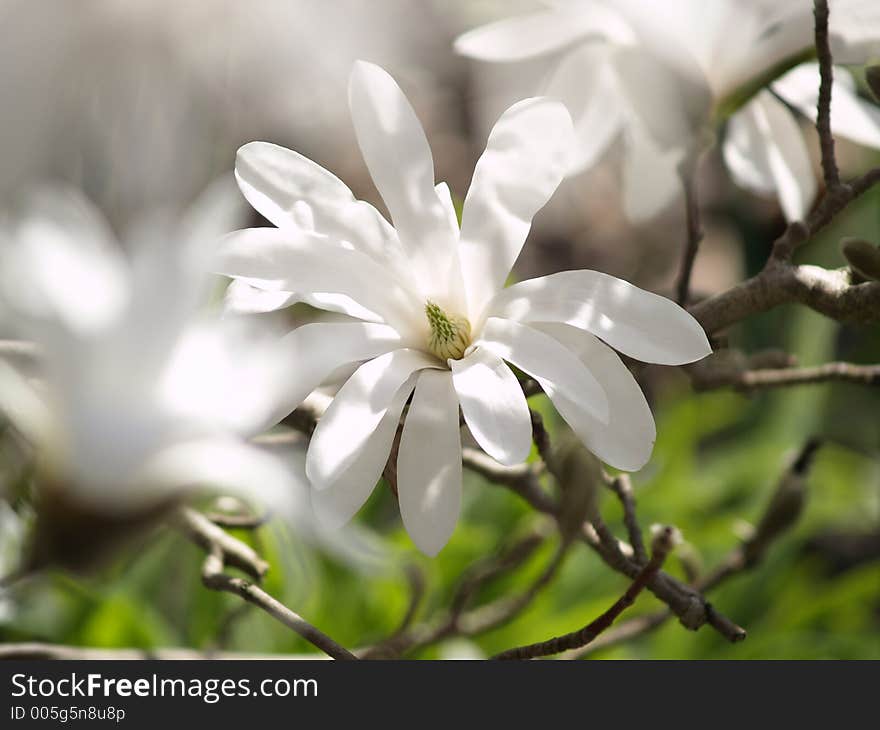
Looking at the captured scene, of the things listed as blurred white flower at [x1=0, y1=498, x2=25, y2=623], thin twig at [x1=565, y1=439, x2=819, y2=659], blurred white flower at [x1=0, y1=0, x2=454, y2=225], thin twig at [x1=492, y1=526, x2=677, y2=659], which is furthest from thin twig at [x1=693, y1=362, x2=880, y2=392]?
blurred white flower at [x1=0, y1=0, x2=454, y2=225]

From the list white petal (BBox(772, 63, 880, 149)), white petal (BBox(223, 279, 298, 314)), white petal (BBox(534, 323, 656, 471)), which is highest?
white petal (BBox(772, 63, 880, 149))

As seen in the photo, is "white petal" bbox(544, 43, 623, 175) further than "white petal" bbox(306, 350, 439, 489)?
Yes

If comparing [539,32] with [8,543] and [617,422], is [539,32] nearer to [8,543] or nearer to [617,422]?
[617,422]

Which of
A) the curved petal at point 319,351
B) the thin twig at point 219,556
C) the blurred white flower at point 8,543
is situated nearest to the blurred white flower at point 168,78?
the blurred white flower at point 8,543

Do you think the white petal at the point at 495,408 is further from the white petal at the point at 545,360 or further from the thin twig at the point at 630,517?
the thin twig at the point at 630,517

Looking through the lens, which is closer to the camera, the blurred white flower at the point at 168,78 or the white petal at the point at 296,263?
the white petal at the point at 296,263

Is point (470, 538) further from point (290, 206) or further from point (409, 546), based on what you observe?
point (290, 206)

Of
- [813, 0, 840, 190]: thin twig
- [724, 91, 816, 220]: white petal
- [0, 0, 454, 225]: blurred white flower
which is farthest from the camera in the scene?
[0, 0, 454, 225]: blurred white flower

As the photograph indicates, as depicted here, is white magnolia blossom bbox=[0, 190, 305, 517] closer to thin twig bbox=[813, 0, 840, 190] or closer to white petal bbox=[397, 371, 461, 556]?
white petal bbox=[397, 371, 461, 556]
